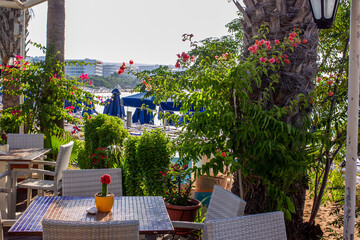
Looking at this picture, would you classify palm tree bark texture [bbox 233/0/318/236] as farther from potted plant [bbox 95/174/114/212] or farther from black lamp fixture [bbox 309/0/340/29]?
potted plant [bbox 95/174/114/212]

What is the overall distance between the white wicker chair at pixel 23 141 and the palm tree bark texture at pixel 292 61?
132 inches

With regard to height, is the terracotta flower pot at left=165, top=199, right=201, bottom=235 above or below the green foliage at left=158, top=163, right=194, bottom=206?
below

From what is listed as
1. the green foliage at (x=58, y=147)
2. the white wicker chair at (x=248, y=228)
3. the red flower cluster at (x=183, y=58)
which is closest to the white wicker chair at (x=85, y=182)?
the red flower cluster at (x=183, y=58)

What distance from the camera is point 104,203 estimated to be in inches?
108

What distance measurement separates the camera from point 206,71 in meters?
3.31

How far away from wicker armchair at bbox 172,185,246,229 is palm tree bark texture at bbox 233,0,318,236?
2.79ft

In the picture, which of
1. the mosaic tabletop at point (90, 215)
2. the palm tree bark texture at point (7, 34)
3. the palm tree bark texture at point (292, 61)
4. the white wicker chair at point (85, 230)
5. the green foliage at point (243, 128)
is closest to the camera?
the white wicker chair at point (85, 230)

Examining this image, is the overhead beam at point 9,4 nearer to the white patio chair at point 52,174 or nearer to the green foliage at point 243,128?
the white patio chair at point 52,174

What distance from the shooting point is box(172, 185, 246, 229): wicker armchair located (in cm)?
272

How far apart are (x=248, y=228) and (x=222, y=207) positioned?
65 cm

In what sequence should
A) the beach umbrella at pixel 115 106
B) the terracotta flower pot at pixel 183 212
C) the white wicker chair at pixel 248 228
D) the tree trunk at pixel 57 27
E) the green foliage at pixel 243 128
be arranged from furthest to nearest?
Answer: the beach umbrella at pixel 115 106 → the tree trunk at pixel 57 27 → the terracotta flower pot at pixel 183 212 → the green foliage at pixel 243 128 → the white wicker chair at pixel 248 228

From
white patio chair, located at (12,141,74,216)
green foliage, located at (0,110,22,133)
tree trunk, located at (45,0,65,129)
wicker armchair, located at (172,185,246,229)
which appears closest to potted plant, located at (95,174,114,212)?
wicker armchair, located at (172,185,246,229)

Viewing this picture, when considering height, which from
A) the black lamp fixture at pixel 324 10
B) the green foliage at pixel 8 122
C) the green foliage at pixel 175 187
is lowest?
the green foliage at pixel 175 187

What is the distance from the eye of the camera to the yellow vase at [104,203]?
9.02 feet
